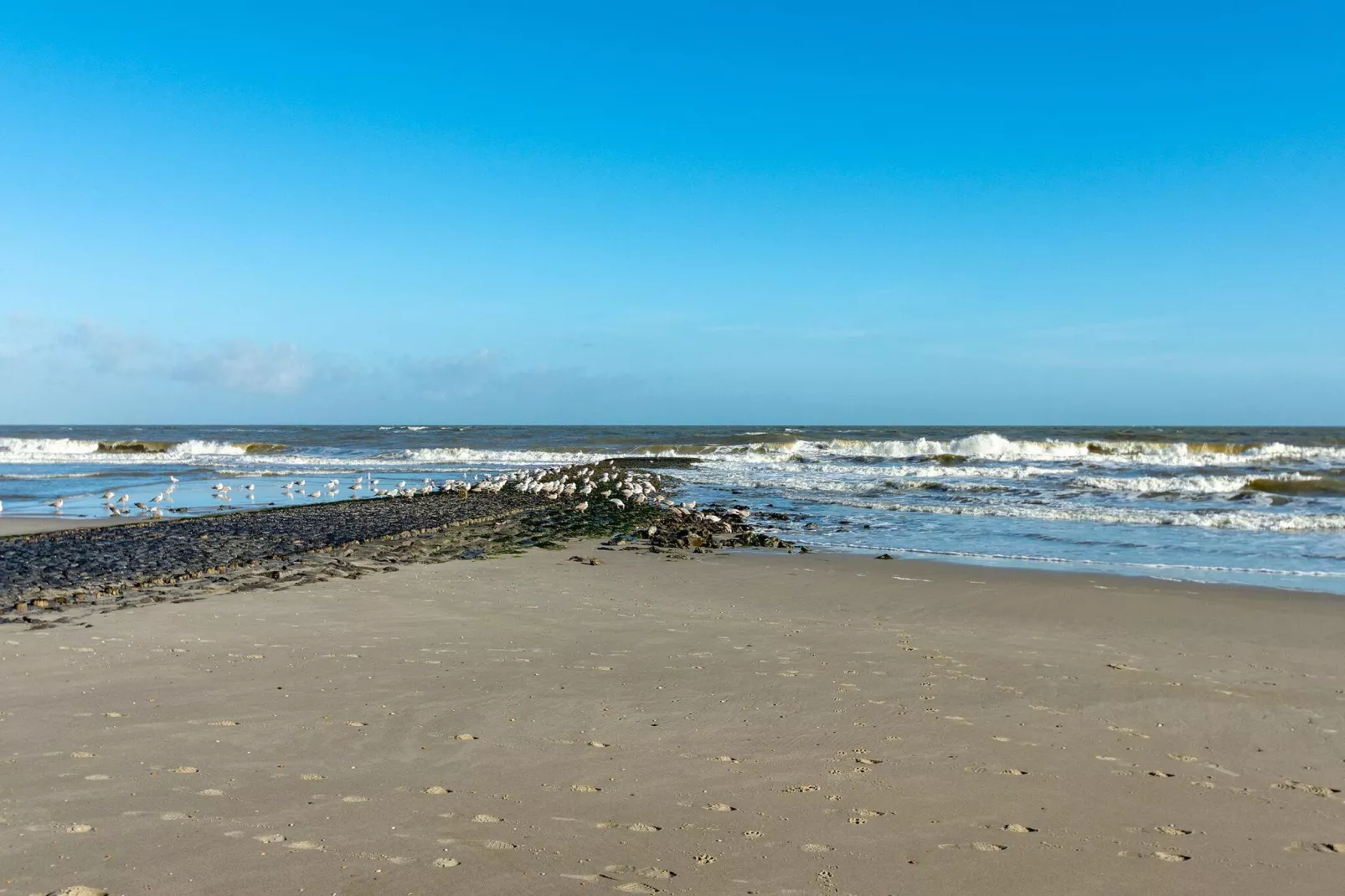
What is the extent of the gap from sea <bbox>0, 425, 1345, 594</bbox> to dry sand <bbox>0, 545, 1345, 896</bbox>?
5.15 meters

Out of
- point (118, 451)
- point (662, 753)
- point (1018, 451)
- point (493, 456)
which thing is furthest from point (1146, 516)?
point (118, 451)

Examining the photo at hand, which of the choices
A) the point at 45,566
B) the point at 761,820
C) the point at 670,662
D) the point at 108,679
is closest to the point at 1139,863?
the point at 761,820

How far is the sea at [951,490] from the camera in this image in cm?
1286

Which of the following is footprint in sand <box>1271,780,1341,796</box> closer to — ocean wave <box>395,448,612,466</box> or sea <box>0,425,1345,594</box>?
sea <box>0,425,1345,594</box>

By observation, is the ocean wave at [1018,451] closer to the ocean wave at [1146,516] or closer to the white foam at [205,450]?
the ocean wave at [1146,516]

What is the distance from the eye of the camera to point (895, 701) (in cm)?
545

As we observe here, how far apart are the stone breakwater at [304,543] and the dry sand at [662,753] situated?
3.98 feet

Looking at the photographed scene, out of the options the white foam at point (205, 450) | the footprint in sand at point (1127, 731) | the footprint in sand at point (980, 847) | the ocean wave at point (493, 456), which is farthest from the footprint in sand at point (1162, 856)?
the white foam at point (205, 450)

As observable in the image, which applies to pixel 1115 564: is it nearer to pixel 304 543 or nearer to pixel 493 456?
pixel 304 543

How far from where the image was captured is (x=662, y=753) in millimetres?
4484

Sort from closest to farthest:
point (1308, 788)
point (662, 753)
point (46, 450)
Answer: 1. point (1308, 788)
2. point (662, 753)
3. point (46, 450)

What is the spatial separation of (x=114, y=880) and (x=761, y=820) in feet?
7.87

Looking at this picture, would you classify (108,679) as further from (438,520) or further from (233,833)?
(438,520)

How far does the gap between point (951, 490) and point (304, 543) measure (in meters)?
16.2
